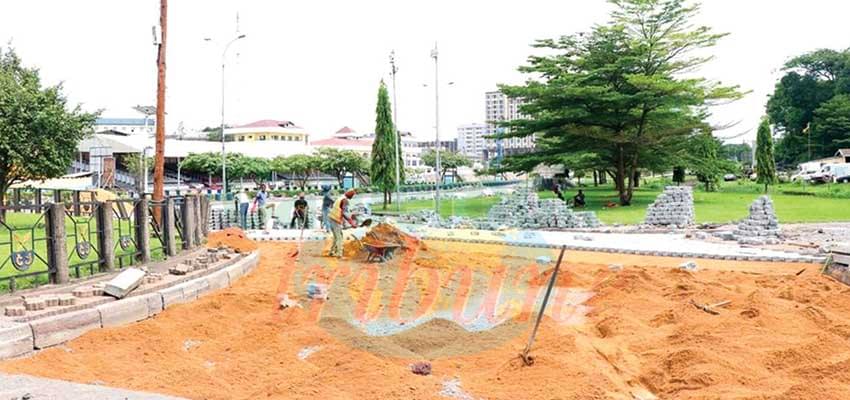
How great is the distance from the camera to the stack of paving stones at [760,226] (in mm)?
14484

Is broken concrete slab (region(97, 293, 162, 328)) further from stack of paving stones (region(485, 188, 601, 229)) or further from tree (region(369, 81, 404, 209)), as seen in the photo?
tree (region(369, 81, 404, 209))

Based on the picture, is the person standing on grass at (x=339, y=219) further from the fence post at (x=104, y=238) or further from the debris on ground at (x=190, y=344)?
the debris on ground at (x=190, y=344)

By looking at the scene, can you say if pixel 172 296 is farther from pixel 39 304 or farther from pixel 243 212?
pixel 243 212

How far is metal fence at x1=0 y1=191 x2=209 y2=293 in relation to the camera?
786cm

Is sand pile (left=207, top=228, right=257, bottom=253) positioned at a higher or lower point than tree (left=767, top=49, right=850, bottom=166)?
lower

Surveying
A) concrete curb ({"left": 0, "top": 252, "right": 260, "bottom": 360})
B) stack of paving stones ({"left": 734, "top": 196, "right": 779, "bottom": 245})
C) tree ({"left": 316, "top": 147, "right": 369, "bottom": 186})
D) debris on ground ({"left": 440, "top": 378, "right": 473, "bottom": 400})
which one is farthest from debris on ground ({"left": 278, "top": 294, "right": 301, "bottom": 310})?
tree ({"left": 316, "top": 147, "right": 369, "bottom": 186})

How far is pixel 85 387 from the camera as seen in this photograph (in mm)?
4789

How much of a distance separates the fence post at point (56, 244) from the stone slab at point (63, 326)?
1655mm

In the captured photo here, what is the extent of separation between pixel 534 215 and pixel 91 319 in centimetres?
1528

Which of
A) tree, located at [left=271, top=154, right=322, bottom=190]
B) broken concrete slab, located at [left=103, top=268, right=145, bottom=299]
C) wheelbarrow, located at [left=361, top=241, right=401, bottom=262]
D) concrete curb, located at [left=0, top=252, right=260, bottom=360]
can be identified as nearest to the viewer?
concrete curb, located at [left=0, top=252, right=260, bottom=360]

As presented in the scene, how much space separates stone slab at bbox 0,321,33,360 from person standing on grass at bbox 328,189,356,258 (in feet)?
21.4

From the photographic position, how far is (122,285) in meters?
7.23

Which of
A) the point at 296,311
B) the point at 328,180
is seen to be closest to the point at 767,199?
the point at 296,311

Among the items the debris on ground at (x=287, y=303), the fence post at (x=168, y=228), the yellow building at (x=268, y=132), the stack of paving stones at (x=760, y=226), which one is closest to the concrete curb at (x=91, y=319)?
the debris on ground at (x=287, y=303)
